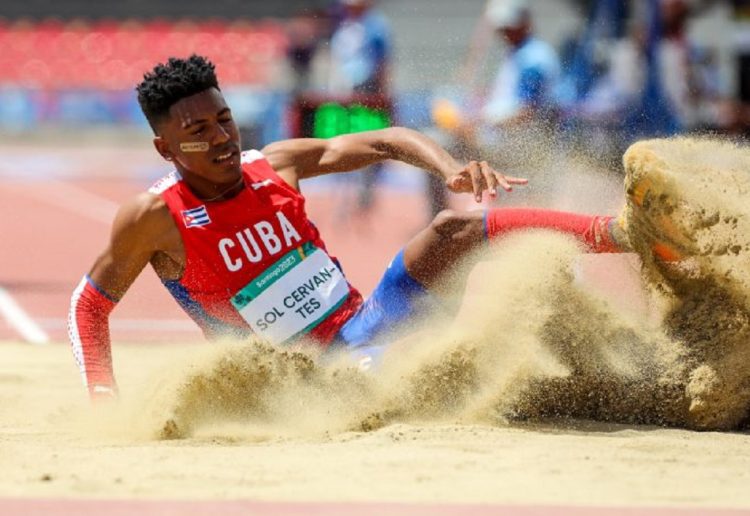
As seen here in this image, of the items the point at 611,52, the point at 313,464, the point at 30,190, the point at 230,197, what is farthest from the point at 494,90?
the point at 30,190

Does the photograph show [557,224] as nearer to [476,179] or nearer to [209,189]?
[476,179]

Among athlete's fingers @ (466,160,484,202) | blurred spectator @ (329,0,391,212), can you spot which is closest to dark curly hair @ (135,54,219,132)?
athlete's fingers @ (466,160,484,202)

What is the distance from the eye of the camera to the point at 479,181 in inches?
199

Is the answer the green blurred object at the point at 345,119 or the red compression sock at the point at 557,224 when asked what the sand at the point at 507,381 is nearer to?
the red compression sock at the point at 557,224

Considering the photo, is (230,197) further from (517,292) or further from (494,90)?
(494,90)

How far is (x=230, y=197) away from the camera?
5.42 meters

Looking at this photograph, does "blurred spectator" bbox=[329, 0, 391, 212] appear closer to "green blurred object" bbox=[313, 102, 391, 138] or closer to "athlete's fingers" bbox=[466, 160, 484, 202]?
"green blurred object" bbox=[313, 102, 391, 138]

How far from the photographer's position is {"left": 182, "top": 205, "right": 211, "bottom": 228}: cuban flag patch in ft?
17.4

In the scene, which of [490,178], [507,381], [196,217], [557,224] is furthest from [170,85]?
[507,381]

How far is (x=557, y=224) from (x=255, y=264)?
1.17 m

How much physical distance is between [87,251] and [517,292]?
27.2 feet

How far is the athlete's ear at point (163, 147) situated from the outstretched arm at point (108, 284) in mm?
213

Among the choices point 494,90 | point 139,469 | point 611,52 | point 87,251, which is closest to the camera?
point 139,469

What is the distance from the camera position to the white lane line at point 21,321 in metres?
8.37
